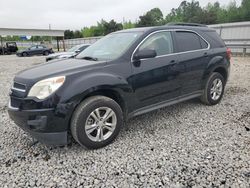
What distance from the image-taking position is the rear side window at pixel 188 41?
3.75 metres

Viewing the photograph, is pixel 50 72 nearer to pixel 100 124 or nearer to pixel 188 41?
pixel 100 124

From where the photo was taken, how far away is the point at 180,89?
3.73 meters

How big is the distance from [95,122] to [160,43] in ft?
5.88

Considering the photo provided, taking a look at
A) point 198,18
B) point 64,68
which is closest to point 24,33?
point 64,68

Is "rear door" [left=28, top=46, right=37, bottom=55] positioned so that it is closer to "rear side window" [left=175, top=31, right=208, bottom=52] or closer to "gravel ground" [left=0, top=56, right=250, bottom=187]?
"gravel ground" [left=0, top=56, right=250, bottom=187]

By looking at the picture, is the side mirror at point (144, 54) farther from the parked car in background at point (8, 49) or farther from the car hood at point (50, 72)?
the parked car in background at point (8, 49)

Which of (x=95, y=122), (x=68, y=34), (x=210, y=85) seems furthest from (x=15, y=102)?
(x=68, y=34)

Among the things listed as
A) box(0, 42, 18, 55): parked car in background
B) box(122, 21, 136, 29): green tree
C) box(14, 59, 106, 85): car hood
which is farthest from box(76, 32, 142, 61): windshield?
box(122, 21, 136, 29): green tree

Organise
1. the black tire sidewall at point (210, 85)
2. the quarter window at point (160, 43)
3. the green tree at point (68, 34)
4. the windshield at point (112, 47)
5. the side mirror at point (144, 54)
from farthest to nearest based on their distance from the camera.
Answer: the green tree at point (68, 34), the black tire sidewall at point (210, 85), the quarter window at point (160, 43), the windshield at point (112, 47), the side mirror at point (144, 54)

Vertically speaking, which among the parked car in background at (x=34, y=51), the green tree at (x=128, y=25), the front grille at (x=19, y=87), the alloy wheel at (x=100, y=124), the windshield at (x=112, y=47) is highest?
the green tree at (x=128, y=25)

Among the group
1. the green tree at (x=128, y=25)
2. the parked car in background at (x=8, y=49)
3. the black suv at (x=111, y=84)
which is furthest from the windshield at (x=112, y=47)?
the green tree at (x=128, y=25)

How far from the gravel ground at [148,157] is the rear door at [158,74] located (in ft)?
1.90

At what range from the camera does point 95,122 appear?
2.85 meters

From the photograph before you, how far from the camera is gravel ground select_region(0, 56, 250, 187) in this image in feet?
7.48
